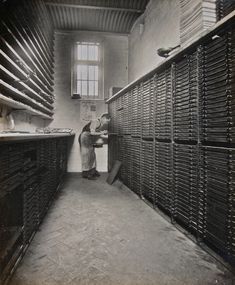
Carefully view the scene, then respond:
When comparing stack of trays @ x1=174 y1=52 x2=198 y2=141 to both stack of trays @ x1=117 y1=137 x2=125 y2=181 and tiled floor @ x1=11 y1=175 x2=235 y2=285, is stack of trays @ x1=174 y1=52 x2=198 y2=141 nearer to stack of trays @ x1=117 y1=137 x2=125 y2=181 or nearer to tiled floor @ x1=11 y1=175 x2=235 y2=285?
tiled floor @ x1=11 y1=175 x2=235 y2=285

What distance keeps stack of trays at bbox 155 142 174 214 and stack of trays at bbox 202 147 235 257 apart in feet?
2.47

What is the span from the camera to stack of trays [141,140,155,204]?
12.3ft

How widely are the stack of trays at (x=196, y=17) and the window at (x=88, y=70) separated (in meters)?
4.78

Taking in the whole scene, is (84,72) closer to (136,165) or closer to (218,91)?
(136,165)

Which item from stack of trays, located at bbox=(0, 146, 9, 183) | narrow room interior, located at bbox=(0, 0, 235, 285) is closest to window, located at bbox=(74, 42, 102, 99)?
narrow room interior, located at bbox=(0, 0, 235, 285)

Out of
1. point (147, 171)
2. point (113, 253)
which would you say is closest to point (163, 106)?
point (147, 171)

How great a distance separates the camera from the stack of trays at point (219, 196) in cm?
193

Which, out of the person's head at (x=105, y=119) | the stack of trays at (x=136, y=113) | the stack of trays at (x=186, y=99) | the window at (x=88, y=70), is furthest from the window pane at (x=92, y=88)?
the stack of trays at (x=186, y=99)

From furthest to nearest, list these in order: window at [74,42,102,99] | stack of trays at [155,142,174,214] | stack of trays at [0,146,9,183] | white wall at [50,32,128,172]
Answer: window at [74,42,102,99], white wall at [50,32,128,172], stack of trays at [155,142,174,214], stack of trays at [0,146,9,183]

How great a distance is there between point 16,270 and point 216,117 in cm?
206

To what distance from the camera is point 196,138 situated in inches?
95.8

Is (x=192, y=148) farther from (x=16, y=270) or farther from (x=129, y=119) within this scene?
(x=129, y=119)

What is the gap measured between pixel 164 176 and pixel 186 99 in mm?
1085

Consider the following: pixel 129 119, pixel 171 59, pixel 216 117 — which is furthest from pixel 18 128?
pixel 216 117
